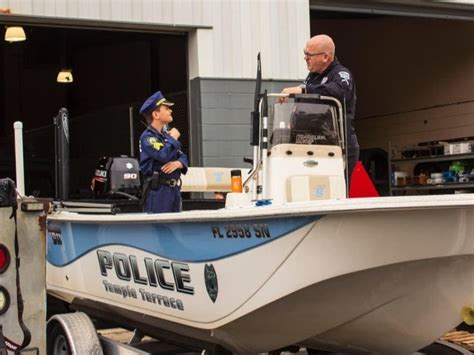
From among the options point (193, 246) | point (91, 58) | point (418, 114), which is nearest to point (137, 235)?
point (193, 246)

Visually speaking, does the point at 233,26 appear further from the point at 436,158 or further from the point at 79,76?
the point at 79,76

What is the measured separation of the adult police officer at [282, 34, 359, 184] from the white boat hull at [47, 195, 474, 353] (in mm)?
1232

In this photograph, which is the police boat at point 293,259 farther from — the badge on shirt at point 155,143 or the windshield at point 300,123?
the badge on shirt at point 155,143

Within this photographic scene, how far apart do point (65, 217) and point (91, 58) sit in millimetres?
16373

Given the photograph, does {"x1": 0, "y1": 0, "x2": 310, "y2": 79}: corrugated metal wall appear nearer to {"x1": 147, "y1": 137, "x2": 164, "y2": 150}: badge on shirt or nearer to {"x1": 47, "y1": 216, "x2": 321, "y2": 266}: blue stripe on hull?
{"x1": 147, "y1": 137, "x2": 164, "y2": 150}: badge on shirt

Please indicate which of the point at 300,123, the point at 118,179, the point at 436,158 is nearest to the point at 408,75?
the point at 436,158

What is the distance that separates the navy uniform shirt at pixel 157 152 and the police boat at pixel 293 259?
70cm

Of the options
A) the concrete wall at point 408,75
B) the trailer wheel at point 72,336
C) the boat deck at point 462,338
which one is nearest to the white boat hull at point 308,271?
the trailer wheel at point 72,336

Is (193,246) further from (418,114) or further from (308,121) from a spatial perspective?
(418,114)

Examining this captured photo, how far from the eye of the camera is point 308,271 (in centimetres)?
346

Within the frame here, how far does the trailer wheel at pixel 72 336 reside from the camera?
4.39 metres

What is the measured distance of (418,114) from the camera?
15922 mm

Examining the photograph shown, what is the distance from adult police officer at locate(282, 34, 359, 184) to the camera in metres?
4.64

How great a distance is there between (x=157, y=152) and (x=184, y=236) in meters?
1.41
